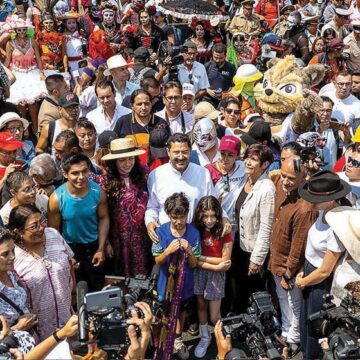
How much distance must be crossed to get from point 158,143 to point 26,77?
11.1ft

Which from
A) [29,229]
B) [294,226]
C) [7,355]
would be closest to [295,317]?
[294,226]

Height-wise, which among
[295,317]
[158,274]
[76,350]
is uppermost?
[76,350]

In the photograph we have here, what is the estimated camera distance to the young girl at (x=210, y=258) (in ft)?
16.4

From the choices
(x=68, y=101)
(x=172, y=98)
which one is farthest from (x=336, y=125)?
(x=68, y=101)

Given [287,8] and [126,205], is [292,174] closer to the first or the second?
[126,205]

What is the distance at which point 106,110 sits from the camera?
660 centimetres

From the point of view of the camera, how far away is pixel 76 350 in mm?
3346

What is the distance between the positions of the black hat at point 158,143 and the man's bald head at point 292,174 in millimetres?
1145

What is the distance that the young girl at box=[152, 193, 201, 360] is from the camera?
4.70 metres

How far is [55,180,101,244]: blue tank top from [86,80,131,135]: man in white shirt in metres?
1.55

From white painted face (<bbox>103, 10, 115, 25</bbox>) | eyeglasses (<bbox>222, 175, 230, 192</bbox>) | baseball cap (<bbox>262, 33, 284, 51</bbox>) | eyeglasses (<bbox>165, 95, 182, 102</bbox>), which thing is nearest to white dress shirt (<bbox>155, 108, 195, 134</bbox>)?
eyeglasses (<bbox>165, 95, 182, 102</bbox>)

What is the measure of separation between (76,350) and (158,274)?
1591 mm

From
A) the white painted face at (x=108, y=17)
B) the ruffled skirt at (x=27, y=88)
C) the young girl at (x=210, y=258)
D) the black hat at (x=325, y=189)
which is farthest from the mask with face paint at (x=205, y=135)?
the white painted face at (x=108, y=17)

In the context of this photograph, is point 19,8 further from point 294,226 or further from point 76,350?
point 76,350
